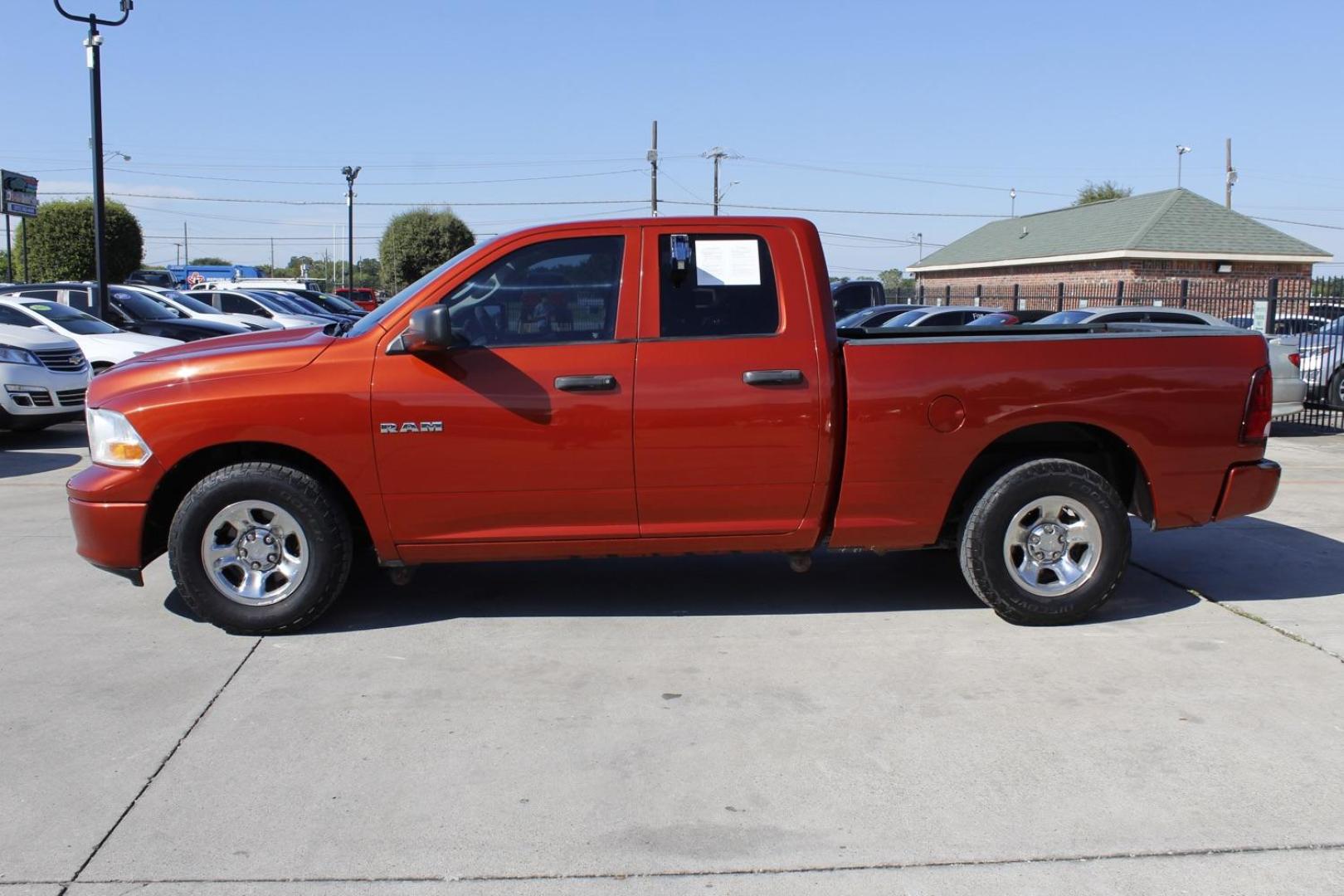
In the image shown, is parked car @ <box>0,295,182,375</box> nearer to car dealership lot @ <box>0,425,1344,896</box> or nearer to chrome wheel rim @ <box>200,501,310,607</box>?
car dealership lot @ <box>0,425,1344,896</box>

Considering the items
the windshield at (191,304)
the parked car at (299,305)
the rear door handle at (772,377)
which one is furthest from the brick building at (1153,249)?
the rear door handle at (772,377)

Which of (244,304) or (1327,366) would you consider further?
(244,304)

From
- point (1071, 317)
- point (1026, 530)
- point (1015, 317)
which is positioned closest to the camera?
point (1026, 530)

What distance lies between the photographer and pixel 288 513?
5.36 m

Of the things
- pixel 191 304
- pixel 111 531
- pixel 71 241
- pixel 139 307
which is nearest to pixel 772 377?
pixel 111 531

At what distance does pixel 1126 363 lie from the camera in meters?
5.58

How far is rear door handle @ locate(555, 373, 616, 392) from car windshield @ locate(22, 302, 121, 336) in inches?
463

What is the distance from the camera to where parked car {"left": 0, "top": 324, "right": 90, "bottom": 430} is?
1215 centimetres

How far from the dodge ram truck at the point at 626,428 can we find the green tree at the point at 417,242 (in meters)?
55.7

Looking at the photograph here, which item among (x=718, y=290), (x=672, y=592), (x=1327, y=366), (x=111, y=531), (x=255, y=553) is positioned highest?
(x=718, y=290)

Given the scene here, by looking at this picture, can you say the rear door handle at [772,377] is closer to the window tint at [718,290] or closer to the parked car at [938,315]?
the window tint at [718,290]

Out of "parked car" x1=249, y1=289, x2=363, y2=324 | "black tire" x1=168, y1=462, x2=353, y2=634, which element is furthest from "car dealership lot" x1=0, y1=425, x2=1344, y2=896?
"parked car" x1=249, y1=289, x2=363, y2=324

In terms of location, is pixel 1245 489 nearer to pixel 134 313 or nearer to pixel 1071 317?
pixel 1071 317

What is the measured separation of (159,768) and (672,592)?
2934mm
